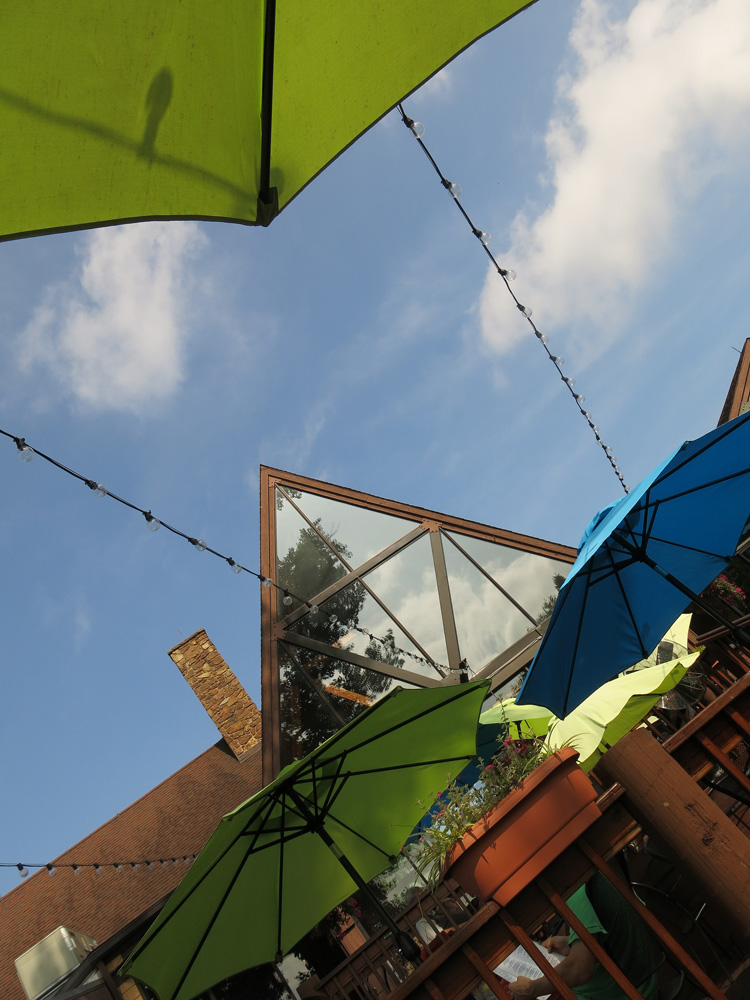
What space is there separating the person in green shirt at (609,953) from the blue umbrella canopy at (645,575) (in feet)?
3.46

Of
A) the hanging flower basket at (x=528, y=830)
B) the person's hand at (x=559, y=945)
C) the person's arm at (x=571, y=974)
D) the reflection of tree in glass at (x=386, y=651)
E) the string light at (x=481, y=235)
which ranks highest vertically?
the string light at (x=481, y=235)

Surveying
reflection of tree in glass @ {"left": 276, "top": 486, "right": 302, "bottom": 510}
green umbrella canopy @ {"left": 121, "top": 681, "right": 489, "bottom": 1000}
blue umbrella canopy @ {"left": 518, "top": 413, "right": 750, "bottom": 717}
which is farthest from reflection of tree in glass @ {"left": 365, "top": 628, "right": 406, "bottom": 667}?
blue umbrella canopy @ {"left": 518, "top": 413, "right": 750, "bottom": 717}

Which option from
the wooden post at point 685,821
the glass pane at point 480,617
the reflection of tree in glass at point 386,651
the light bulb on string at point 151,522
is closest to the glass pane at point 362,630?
the reflection of tree in glass at point 386,651

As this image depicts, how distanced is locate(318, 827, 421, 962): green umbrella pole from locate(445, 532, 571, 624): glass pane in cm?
517

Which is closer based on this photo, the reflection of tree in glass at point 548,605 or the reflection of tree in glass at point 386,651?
the reflection of tree in glass at point 386,651

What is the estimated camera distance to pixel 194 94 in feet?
5.75

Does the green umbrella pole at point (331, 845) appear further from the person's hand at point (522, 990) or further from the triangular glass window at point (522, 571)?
the triangular glass window at point (522, 571)

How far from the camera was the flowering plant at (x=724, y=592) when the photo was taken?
24.4 ft

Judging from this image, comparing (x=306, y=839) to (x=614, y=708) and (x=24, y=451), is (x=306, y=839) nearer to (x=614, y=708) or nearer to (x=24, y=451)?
(x=614, y=708)

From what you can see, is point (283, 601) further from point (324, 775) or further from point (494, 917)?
point (494, 917)

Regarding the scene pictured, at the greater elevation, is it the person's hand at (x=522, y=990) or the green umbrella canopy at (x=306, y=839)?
the green umbrella canopy at (x=306, y=839)

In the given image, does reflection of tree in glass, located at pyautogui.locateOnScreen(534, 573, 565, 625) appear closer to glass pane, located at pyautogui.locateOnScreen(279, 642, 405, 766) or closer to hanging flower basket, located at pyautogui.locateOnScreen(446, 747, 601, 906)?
glass pane, located at pyautogui.locateOnScreen(279, 642, 405, 766)

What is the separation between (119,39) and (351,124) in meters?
0.69

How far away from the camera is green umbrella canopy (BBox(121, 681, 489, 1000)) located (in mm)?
3256
